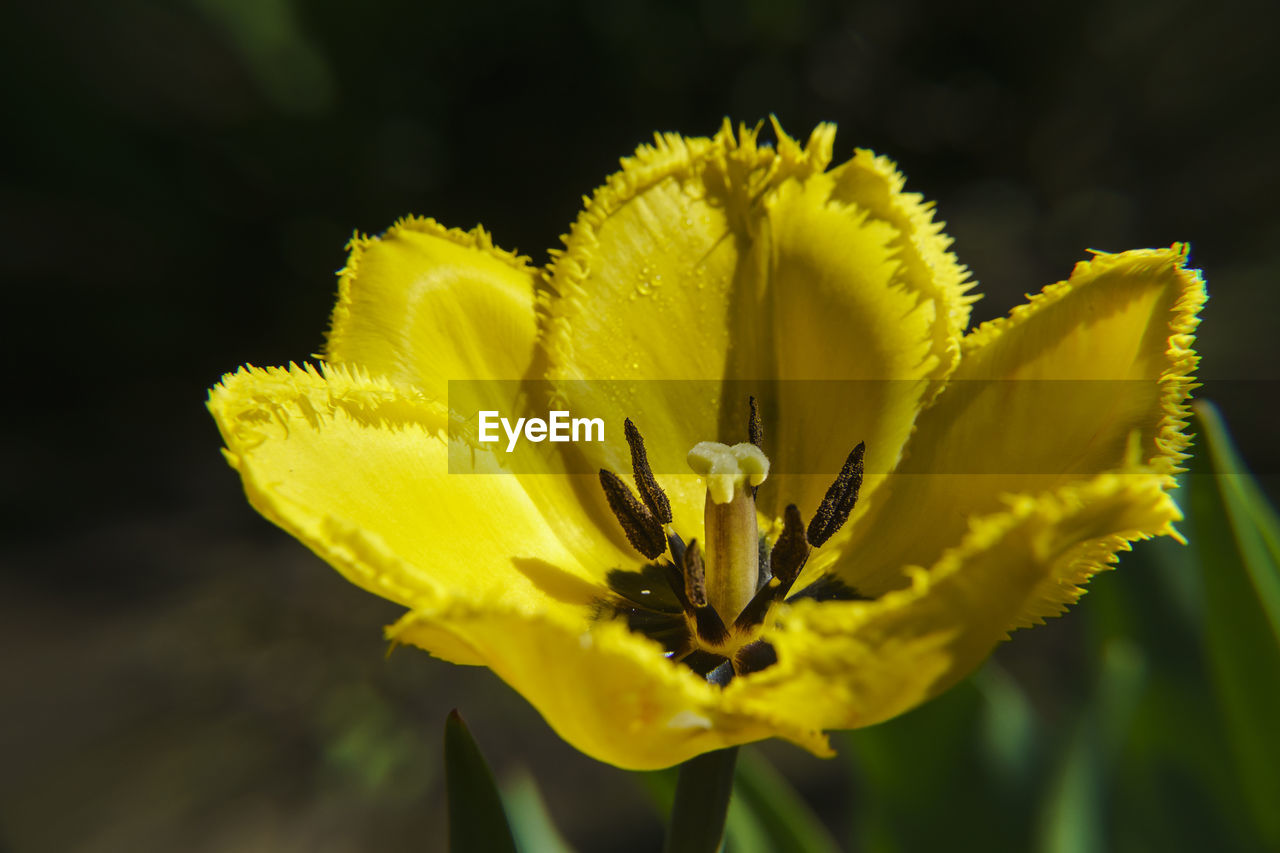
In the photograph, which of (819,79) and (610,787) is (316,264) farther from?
(610,787)

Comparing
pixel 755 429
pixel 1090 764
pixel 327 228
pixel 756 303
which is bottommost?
pixel 1090 764

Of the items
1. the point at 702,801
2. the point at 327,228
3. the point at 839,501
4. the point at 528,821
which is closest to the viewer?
the point at 702,801

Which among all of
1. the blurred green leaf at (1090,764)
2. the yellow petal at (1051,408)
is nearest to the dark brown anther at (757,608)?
the yellow petal at (1051,408)

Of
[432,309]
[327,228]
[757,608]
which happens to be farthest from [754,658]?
[327,228]

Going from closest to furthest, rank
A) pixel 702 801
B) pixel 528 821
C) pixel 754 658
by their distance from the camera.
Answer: pixel 702 801 → pixel 754 658 → pixel 528 821

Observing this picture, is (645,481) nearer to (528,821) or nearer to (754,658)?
(754,658)

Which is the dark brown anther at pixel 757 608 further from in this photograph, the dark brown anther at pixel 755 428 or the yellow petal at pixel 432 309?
the yellow petal at pixel 432 309

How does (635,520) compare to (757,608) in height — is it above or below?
above
